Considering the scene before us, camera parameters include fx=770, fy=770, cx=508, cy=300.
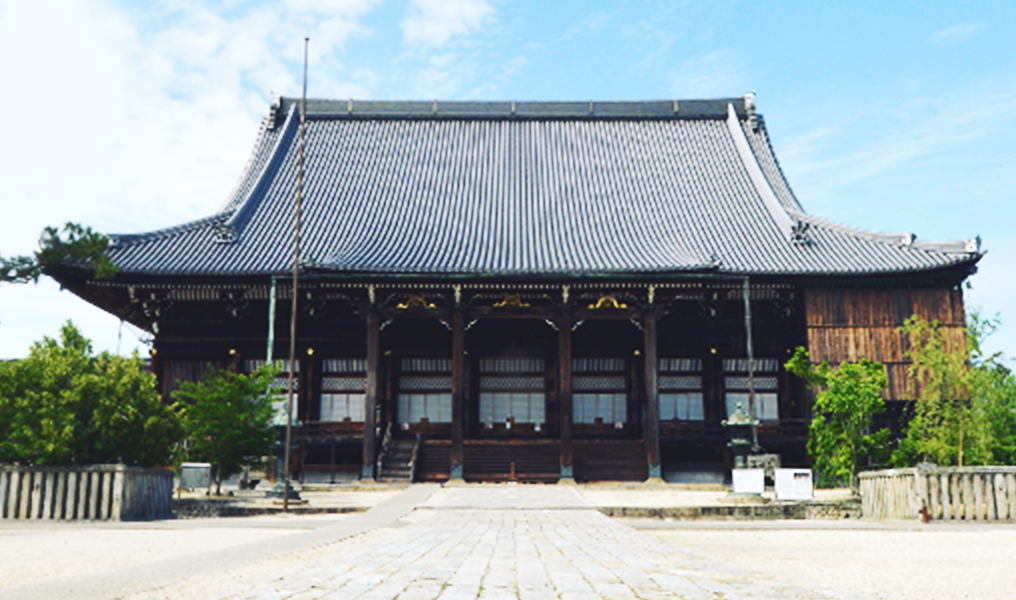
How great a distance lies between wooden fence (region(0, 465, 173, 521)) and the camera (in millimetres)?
14094

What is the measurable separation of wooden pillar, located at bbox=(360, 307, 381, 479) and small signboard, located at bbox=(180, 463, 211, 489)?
188 inches

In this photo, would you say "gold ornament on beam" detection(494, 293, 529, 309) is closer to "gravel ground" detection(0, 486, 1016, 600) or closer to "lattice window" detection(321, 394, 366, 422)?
"lattice window" detection(321, 394, 366, 422)

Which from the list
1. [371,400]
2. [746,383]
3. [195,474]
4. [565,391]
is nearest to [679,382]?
[746,383]

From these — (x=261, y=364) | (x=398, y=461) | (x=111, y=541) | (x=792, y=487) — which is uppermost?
(x=261, y=364)

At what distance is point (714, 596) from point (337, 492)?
17.4 metres

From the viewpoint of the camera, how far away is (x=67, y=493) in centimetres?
1419

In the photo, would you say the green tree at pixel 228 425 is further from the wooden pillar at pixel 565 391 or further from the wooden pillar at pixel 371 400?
the wooden pillar at pixel 565 391

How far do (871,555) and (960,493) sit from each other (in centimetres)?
599

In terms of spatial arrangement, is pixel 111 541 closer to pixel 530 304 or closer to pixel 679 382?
pixel 530 304

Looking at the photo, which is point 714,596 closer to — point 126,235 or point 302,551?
point 302,551

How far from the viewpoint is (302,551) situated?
8812 mm

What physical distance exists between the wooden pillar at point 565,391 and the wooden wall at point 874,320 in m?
7.65

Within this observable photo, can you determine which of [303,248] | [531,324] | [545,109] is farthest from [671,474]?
[545,109]

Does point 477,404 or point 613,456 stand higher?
point 477,404
